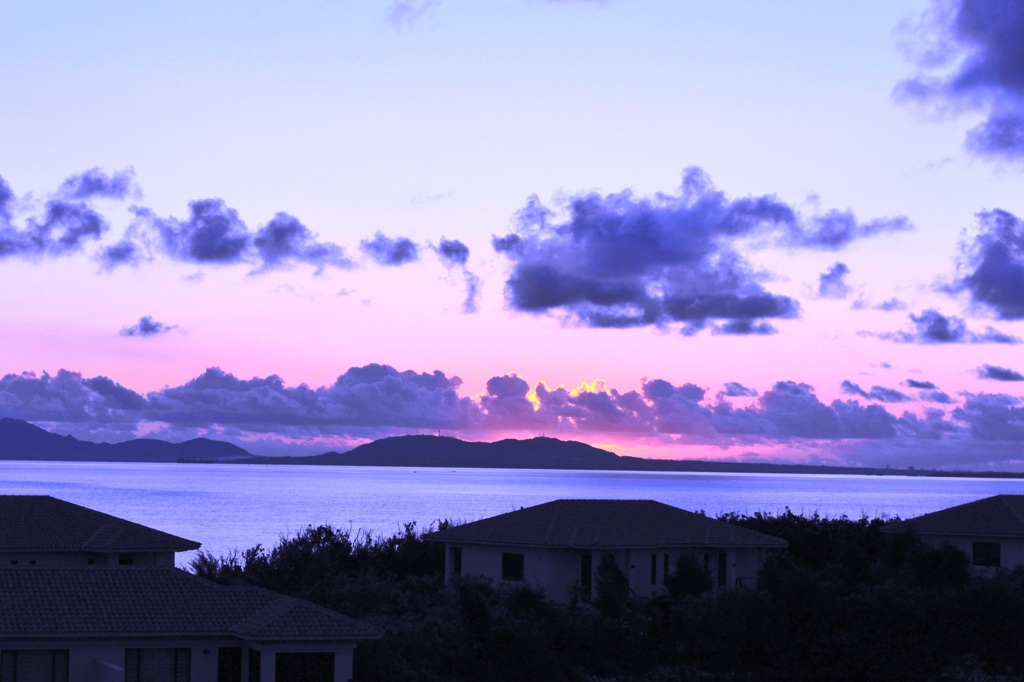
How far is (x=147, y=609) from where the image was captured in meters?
35.3

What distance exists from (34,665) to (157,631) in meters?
2.97

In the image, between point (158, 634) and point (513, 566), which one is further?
point (513, 566)

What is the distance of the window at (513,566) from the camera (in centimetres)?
5097

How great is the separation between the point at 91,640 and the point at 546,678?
14126mm

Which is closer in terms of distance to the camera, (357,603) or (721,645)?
(721,645)

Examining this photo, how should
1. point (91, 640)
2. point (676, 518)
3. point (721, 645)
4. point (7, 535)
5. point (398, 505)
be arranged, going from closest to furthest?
point (91, 640) → point (721, 645) → point (7, 535) → point (676, 518) → point (398, 505)

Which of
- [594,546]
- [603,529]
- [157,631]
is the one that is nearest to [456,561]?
[603,529]

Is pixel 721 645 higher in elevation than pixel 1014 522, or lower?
lower

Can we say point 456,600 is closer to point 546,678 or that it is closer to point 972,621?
point 546,678

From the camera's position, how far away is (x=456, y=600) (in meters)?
47.2

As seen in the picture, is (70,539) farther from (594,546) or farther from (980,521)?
(980,521)

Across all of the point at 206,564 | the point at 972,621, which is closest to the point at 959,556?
the point at 972,621

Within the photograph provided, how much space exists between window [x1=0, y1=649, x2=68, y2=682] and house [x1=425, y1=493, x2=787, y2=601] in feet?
65.1

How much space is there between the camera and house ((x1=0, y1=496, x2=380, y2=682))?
3369 centimetres
